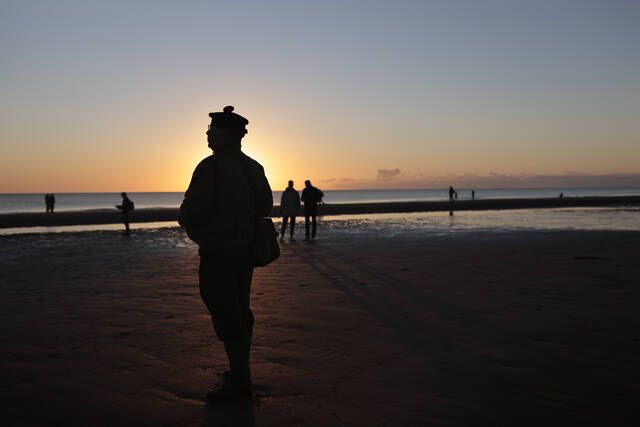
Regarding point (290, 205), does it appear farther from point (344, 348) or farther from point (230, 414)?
point (230, 414)

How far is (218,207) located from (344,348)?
82.6 inches

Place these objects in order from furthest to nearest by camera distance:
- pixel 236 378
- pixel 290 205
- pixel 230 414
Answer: pixel 290 205 → pixel 236 378 → pixel 230 414

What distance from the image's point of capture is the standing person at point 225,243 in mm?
3773

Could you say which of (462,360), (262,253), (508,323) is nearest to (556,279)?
(508,323)

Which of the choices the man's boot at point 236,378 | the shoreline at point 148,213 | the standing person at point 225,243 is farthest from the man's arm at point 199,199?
the shoreline at point 148,213

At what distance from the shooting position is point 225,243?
3.77 metres

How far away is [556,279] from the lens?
29.3 feet

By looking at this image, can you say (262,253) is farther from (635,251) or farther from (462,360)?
(635,251)

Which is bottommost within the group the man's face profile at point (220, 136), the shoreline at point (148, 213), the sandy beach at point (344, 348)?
the sandy beach at point (344, 348)

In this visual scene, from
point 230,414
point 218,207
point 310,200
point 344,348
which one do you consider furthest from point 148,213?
point 230,414

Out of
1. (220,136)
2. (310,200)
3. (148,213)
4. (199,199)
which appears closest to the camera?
(199,199)

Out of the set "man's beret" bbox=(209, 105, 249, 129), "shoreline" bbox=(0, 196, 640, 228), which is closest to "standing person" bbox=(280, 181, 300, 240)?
"man's beret" bbox=(209, 105, 249, 129)

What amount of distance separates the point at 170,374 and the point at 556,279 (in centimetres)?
699

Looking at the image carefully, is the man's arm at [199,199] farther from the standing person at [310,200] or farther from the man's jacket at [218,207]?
the standing person at [310,200]
